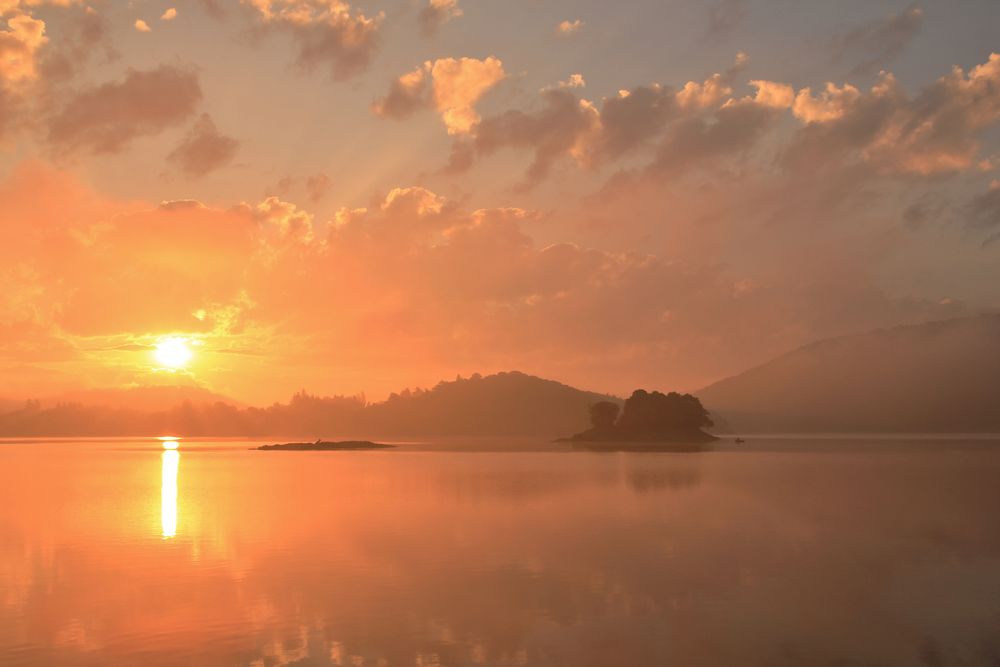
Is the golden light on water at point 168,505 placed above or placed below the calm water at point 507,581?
above

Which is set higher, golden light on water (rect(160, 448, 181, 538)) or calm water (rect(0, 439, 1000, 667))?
golden light on water (rect(160, 448, 181, 538))

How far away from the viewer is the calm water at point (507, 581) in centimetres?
2475

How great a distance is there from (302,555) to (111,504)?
122 feet

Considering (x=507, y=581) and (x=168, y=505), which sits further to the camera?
(x=168, y=505)

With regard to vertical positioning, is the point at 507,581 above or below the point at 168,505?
below

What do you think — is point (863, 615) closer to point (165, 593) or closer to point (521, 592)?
point (521, 592)

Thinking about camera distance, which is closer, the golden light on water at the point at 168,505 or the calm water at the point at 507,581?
the calm water at the point at 507,581

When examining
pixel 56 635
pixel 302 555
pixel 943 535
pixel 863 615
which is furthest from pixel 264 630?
pixel 943 535

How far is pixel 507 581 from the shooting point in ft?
115

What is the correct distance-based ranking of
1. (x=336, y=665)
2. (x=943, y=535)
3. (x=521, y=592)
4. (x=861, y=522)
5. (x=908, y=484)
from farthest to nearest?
1. (x=908, y=484)
2. (x=861, y=522)
3. (x=943, y=535)
4. (x=521, y=592)
5. (x=336, y=665)

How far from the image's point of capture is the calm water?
24.8 metres

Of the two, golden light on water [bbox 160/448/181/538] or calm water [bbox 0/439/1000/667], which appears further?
golden light on water [bbox 160/448/181/538]

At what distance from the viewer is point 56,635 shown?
27016 mm

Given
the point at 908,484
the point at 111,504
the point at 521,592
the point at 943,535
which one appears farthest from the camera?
the point at 908,484
